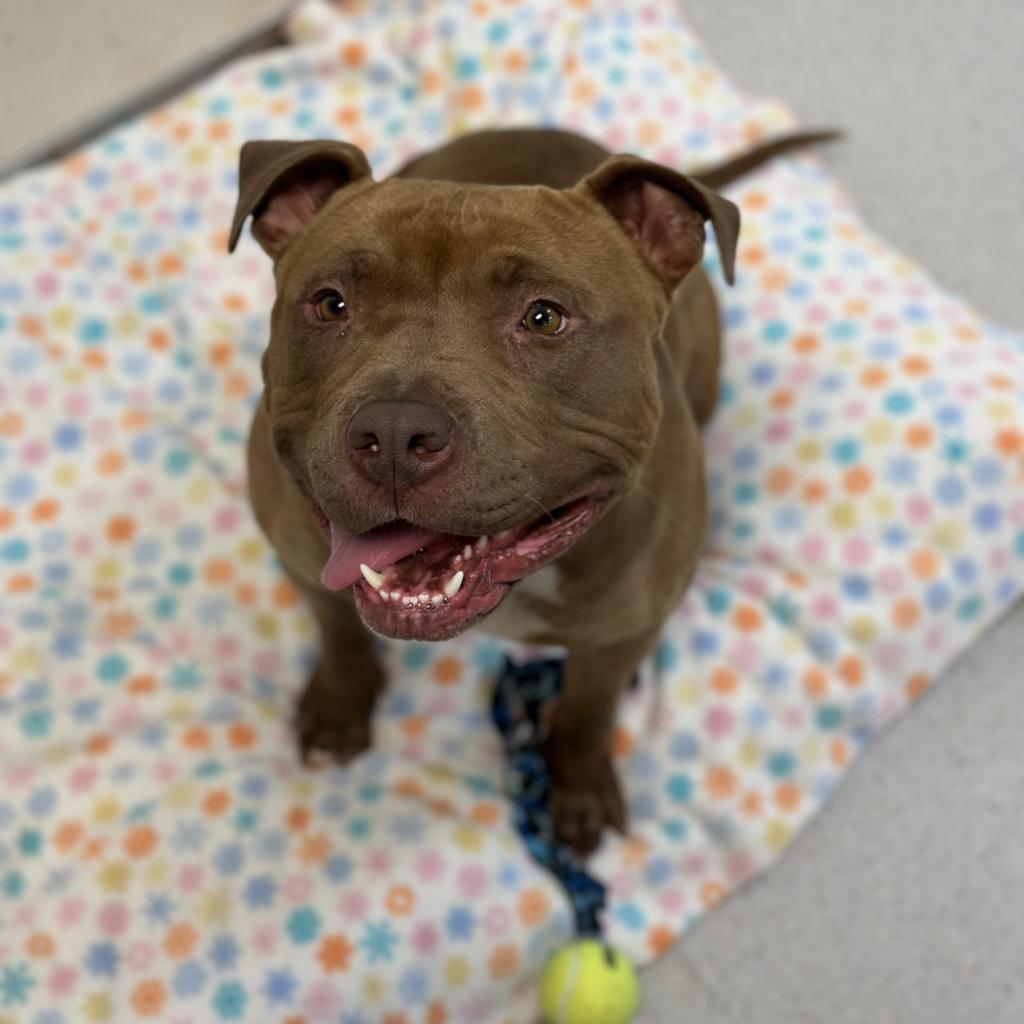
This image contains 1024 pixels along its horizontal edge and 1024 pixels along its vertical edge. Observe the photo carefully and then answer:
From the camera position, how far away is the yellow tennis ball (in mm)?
2277

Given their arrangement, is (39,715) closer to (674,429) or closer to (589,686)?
(589,686)

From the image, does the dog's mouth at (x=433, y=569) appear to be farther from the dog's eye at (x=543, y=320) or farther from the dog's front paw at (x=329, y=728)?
the dog's front paw at (x=329, y=728)

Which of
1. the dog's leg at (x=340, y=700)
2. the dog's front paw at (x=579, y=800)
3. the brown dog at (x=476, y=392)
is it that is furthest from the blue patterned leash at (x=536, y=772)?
the brown dog at (x=476, y=392)

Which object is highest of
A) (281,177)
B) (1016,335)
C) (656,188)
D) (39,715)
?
(656,188)

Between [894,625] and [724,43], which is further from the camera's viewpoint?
[724,43]

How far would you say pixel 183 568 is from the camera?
2.79 meters

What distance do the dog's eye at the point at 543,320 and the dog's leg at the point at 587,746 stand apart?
76 cm

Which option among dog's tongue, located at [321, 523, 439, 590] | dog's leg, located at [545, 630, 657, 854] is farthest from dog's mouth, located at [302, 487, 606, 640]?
dog's leg, located at [545, 630, 657, 854]

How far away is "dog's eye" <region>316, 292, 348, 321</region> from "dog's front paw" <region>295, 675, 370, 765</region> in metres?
1.07

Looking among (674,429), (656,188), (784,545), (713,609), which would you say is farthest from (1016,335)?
(656,188)

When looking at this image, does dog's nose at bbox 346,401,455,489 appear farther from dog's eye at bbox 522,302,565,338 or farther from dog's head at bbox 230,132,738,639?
dog's eye at bbox 522,302,565,338

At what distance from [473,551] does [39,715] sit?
1369 mm

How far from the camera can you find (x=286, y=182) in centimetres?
195

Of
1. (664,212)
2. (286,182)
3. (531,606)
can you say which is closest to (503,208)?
(664,212)
